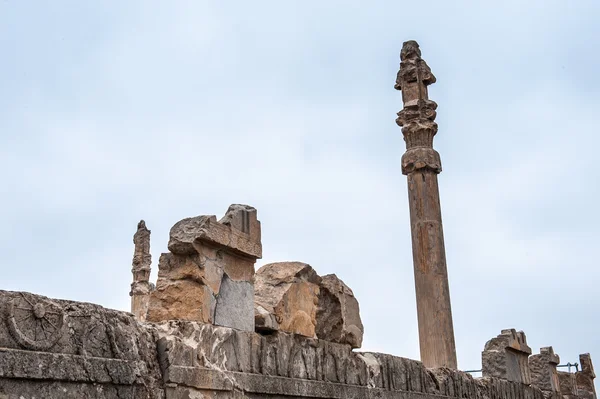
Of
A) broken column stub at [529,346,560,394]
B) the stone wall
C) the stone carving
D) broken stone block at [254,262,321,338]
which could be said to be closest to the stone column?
broken column stub at [529,346,560,394]

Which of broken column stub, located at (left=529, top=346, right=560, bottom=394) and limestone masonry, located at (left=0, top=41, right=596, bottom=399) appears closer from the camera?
limestone masonry, located at (left=0, top=41, right=596, bottom=399)

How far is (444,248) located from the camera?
11.2m

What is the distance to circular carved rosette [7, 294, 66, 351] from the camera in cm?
337

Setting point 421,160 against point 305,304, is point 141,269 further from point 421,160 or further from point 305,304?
point 305,304

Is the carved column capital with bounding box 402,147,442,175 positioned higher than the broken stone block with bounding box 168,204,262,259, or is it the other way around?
the carved column capital with bounding box 402,147,442,175

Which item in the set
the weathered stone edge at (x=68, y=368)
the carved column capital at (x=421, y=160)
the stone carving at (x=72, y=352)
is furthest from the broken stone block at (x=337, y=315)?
the carved column capital at (x=421, y=160)

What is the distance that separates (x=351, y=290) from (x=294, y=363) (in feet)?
4.08

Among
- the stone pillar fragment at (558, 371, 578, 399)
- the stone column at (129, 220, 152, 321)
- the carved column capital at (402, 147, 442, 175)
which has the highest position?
the stone column at (129, 220, 152, 321)

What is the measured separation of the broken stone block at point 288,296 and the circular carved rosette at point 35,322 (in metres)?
1.63

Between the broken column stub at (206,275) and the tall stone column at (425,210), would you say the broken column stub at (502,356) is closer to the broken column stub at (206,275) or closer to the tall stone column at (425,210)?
the tall stone column at (425,210)

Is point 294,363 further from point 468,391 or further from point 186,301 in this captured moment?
point 468,391

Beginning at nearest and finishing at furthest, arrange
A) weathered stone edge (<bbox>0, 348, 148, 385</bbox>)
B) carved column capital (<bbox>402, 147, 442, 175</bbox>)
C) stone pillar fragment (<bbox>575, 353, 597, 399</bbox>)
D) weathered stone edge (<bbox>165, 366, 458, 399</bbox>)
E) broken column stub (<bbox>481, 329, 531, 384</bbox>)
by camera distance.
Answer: weathered stone edge (<bbox>0, 348, 148, 385</bbox>), weathered stone edge (<bbox>165, 366, 458, 399</bbox>), broken column stub (<bbox>481, 329, 531, 384</bbox>), carved column capital (<bbox>402, 147, 442, 175</bbox>), stone pillar fragment (<bbox>575, 353, 597, 399</bbox>)

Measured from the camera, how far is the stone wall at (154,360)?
338 cm

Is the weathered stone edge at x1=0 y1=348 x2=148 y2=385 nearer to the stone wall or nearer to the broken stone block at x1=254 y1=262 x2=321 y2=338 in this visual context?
the stone wall
